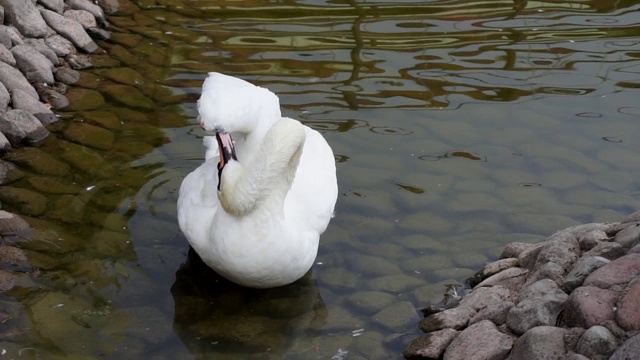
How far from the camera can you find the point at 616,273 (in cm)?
546

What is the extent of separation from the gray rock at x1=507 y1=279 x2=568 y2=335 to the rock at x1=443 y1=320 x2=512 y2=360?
0.11 metres

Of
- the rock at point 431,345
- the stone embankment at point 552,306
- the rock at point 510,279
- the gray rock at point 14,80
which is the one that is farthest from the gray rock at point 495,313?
the gray rock at point 14,80

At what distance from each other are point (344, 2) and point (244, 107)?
15.5 feet

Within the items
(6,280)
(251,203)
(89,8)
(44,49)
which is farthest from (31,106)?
(251,203)

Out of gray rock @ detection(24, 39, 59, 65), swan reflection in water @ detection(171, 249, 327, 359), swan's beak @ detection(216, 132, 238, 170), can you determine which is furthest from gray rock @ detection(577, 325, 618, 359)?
gray rock @ detection(24, 39, 59, 65)

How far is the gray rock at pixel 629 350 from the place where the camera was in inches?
184

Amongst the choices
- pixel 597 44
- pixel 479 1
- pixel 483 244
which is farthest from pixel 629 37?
pixel 483 244

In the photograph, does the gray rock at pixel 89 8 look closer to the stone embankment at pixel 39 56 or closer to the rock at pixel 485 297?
the stone embankment at pixel 39 56

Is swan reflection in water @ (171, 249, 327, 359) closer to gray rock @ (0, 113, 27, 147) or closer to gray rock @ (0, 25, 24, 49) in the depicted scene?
gray rock @ (0, 113, 27, 147)

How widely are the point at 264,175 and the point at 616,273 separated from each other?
2069 millimetres

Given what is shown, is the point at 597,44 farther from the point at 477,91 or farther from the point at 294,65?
the point at 294,65

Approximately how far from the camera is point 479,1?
35.7 ft

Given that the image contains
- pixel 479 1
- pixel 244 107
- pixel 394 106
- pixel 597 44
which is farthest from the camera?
pixel 479 1

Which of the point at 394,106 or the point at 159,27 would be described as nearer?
the point at 394,106
